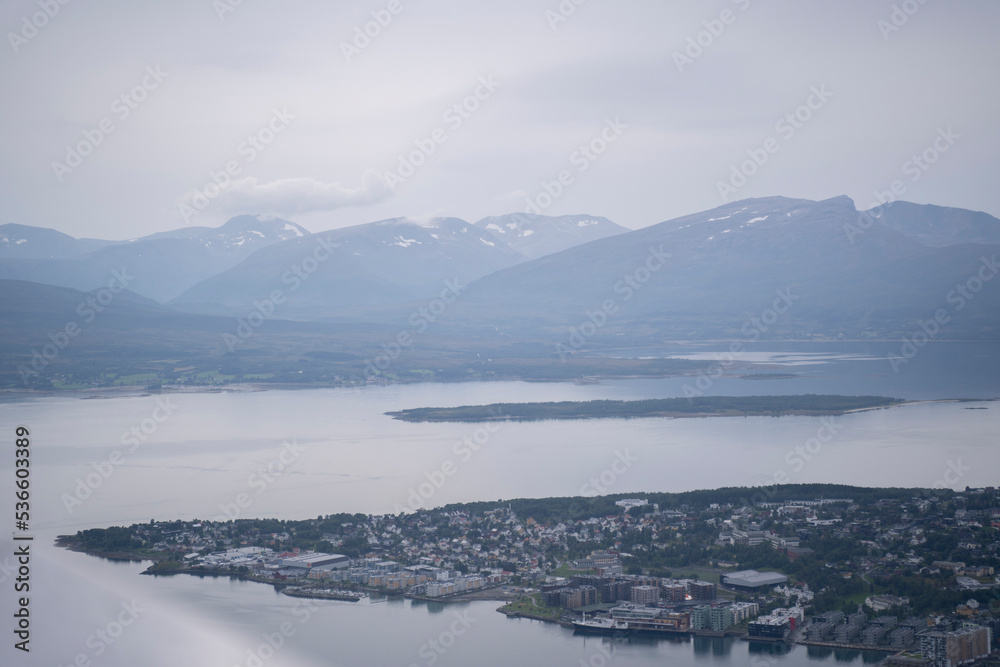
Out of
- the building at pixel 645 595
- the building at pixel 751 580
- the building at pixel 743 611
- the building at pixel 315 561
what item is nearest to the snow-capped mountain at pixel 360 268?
the building at pixel 315 561

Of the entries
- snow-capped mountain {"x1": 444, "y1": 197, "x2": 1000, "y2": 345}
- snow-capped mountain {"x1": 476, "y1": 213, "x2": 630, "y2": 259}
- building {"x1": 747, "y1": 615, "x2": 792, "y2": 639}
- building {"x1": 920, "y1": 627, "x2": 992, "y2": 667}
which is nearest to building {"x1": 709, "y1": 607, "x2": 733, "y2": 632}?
building {"x1": 747, "y1": 615, "x2": 792, "y2": 639}

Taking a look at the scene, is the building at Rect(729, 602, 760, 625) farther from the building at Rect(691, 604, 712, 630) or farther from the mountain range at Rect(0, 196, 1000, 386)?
the mountain range at Rect(0, 196, 1000, 386)

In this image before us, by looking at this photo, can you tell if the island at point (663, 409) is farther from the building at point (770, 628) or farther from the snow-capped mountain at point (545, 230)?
the snow-capped mountain at point (545, 230)

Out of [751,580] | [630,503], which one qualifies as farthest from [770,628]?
[630,503]

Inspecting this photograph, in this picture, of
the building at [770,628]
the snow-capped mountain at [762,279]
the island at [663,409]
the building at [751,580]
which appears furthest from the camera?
the snow-capped mountain at [762,279]

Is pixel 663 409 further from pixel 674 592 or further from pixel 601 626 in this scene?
pixel 601 626

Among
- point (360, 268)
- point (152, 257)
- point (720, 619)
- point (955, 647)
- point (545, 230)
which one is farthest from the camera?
point (545, 230)
